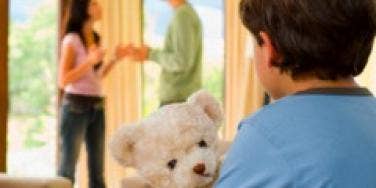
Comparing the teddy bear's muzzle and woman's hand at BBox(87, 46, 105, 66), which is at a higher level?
woman's hand at BBox(87, 46, 105, 66)

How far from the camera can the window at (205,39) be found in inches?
168

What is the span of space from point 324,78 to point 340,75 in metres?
0.03

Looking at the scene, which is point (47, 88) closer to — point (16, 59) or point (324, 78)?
point (16, 59)

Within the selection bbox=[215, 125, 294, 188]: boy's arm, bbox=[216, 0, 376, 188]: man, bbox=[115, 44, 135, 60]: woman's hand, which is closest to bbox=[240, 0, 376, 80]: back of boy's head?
bbox=[216, 0, 376, 188]: man

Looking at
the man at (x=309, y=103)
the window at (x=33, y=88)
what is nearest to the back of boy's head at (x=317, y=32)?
the man at (x=309, y=103)

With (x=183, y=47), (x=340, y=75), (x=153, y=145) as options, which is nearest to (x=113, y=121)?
(x=183, y=47)

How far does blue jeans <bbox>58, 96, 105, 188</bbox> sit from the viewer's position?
3092 mm

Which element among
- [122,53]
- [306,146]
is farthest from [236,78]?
[306,146]

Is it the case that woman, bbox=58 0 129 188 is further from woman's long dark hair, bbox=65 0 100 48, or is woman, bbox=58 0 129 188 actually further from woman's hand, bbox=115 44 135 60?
woman's hand, bbox=115 44 135 60

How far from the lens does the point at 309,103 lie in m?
0.81

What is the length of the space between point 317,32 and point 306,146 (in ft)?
0.53

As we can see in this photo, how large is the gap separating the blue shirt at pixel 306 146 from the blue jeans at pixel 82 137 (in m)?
2.36

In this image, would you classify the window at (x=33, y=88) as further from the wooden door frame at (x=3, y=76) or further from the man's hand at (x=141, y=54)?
the wooden door frame at (x=3, y=76)

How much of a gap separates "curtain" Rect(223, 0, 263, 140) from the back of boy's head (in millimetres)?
3430
